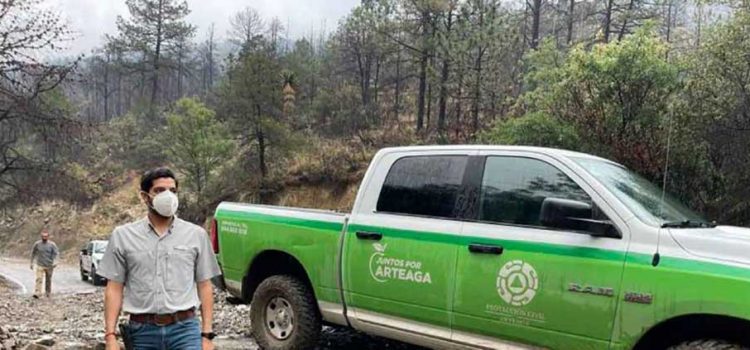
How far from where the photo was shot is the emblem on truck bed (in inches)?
166

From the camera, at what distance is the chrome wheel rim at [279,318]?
19.4 ft

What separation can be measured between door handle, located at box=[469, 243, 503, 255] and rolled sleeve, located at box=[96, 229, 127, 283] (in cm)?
233

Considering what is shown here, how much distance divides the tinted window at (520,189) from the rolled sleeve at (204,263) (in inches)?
78.9

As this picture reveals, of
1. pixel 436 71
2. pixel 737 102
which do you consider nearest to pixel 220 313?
pixel 737 102

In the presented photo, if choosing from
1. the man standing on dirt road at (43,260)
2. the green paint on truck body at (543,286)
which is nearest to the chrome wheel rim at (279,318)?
the green paint on truck body at (543,286)

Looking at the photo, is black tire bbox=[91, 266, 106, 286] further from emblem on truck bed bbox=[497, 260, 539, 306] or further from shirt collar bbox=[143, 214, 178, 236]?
emblem on truck bed bbox=[497, 260, 539, 306]

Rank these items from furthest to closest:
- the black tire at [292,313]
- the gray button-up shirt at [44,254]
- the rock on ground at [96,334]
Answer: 1. the gray button-up shirt at [44,254]
2. the rock on ground at [96,334]
3. the black tire at [292,313]

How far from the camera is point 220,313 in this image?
9.22m

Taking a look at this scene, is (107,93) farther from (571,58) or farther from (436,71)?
(571,58)

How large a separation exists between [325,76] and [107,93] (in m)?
30.7

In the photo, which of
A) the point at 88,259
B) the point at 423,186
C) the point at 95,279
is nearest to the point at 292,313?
the point at 423,186

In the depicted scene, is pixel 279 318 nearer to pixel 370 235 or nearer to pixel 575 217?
pixel 370 235

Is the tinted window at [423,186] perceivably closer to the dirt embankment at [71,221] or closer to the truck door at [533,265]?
the truck door at [533,265]

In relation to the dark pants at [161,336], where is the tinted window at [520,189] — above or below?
above
